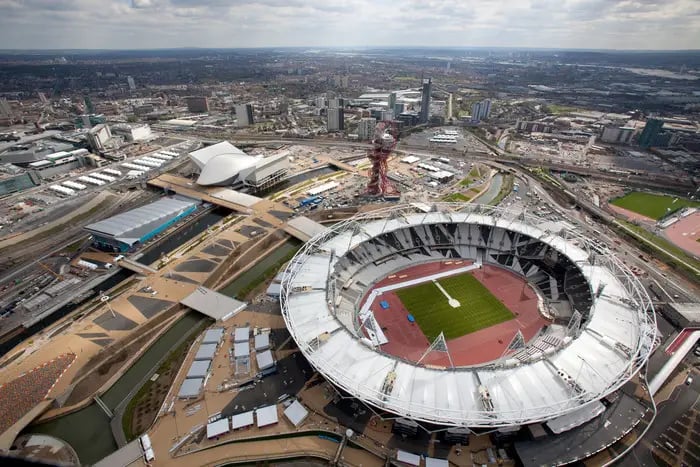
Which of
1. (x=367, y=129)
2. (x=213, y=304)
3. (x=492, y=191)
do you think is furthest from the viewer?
(x=367, y=129)

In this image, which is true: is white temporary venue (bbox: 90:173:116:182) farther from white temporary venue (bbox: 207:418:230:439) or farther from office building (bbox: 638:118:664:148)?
office building (bbox: 638:118:664:148)

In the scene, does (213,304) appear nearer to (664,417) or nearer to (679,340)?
(664,417)

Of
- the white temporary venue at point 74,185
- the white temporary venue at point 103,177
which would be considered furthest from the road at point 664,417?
the white temporary venue at point 103,177

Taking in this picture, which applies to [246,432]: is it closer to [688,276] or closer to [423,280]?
[423,280]

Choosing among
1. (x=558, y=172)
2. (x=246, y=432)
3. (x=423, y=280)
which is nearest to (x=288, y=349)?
(x=246, y=432)

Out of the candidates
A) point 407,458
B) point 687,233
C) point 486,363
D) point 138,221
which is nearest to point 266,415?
point 407,458

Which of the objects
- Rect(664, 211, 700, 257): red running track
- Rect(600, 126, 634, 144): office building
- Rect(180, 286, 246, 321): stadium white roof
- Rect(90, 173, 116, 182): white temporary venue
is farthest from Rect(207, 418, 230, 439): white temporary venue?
Rect(600, 126, 634, 144): office building
